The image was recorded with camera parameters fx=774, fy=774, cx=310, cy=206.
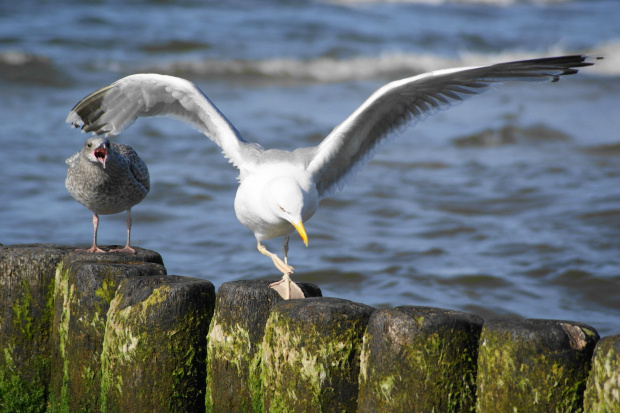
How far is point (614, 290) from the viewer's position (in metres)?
5.05

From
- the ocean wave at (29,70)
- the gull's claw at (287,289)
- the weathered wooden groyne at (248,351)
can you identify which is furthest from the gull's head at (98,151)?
the ocean wave at (29,70)

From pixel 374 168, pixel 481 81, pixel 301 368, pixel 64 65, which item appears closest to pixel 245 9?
pixel 64 65

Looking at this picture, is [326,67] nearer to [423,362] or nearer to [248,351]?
[248,351]

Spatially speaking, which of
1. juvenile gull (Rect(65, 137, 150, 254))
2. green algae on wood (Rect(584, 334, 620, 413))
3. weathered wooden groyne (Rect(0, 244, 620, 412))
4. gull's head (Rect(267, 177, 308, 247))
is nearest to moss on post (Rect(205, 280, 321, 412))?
weathered wooden groyne (Rect(0, 244, 620, 412))

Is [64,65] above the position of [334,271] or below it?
above

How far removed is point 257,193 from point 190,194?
4.07 m

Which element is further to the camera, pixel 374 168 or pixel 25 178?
pixel 374 168

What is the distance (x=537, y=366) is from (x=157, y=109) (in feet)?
8.93

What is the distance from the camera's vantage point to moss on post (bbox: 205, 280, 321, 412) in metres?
2.95

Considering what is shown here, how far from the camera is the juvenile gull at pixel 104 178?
4051mm

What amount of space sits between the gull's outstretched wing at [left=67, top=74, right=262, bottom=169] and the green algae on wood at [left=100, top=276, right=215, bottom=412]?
3.49 ft

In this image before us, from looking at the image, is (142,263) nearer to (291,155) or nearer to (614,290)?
(291,155)

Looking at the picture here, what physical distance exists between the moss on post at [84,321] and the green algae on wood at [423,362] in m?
1.15

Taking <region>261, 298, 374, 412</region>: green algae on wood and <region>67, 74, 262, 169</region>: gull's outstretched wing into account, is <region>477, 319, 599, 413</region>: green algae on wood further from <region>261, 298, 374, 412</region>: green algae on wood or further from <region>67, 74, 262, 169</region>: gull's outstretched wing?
<region>67, 74, 262, 169</region>: gull's outstretched wing
